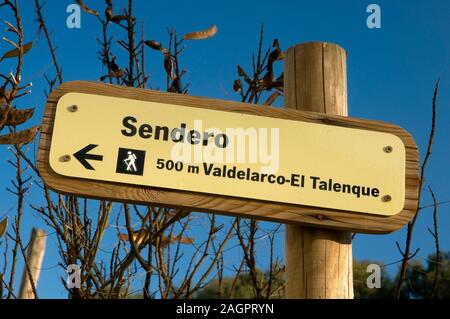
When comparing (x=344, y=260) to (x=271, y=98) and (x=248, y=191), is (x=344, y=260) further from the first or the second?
(x=271, y=98)

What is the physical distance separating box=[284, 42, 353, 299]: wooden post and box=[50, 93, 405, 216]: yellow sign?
0.08 meters

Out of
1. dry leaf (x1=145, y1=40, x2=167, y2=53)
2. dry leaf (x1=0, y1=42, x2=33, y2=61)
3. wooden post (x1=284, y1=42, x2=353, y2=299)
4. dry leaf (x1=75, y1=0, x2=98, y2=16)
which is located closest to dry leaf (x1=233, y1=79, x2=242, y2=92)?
dry leaf (x1=145, y1=40, x2=167, y2=53)

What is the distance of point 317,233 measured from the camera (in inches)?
51.3

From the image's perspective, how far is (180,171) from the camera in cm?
124

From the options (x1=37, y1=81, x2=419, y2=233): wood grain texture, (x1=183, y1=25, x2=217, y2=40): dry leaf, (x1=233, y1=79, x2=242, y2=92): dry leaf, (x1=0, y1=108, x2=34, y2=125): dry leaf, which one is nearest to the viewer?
(x1=37, y1=81, x2=419, y2=233): wood grain texture

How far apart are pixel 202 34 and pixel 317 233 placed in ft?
3.63

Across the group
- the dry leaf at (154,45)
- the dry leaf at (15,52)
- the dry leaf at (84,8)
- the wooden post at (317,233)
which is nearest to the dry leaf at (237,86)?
the dry leaf at (154,45)

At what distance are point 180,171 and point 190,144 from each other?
72 mm

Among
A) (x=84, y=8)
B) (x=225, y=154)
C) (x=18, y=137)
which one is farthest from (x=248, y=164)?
(x=84, y=8)

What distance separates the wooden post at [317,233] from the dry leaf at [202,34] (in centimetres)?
68

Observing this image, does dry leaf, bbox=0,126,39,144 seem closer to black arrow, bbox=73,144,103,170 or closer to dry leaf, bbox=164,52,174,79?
black arrow, bbox=73,144,103,170

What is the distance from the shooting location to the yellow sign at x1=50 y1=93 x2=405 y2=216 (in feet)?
4.07

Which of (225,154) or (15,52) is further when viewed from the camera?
(15,52)

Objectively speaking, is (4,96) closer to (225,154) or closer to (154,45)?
(225,154)
